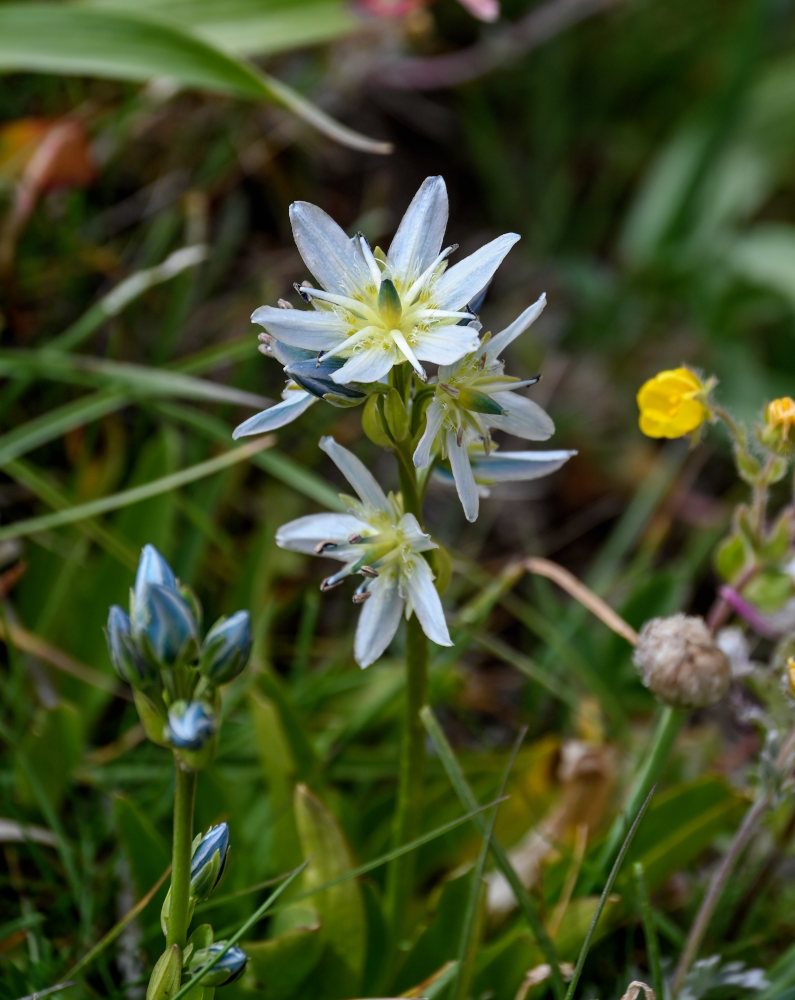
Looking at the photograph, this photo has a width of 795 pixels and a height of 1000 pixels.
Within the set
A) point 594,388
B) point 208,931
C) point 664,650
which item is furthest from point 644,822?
point 594,388

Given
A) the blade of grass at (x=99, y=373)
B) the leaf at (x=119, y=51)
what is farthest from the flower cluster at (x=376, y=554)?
the leaf at (x=119, y=51)

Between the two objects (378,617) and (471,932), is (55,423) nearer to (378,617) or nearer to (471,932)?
(378,617)

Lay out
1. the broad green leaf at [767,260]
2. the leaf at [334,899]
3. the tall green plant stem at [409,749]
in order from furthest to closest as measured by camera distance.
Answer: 1. the broad green leaf at [767,260]
2. the leaf at [334,899]
3. the tall green plant stem at [409,749]

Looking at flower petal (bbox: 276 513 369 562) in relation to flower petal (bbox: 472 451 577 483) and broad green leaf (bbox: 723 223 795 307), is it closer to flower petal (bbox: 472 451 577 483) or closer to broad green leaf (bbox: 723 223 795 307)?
flower petal (bbox: 472 451 577 483)

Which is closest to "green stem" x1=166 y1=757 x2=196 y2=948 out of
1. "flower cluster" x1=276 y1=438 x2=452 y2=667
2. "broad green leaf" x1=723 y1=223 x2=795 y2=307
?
"flower cluster" x1=276 y1=438 x2=452 y2=667

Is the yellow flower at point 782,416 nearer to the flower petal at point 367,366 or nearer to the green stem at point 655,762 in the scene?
the green stem at point 655,762
